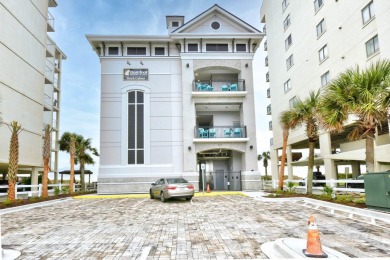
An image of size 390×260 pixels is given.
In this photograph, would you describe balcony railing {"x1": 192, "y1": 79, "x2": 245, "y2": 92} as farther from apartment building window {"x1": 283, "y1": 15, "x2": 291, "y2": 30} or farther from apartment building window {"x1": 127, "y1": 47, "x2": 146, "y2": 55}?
apartment building window {"x1": 283, "y1": 15, "x2": 291, "y2": 30}

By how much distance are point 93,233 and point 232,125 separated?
2197 cm

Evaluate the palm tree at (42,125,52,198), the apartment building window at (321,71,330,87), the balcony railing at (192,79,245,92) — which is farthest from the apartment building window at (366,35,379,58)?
the palm tree at (42,125,52,198)

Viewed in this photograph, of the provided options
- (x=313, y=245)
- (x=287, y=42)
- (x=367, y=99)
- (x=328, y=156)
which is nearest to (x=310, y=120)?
(x=367, y=99)

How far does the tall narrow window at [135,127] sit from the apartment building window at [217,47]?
24.7ft

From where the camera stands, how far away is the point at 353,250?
6.46m

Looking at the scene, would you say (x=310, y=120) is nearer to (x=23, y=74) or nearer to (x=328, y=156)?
(x=328, y=156)

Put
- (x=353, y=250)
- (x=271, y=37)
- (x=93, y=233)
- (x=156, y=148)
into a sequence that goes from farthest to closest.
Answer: (x=271, y=37)
(x=156, y=148)
(x=93, y=233)
(x=353, y=250)

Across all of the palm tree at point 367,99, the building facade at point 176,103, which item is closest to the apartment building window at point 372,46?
the palm tree at point 367,99

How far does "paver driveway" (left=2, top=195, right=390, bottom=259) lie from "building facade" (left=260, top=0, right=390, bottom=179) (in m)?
15.3

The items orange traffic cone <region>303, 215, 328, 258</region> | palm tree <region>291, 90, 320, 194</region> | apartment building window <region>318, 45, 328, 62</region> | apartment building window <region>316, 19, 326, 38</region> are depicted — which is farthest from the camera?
apartment building window <region>316, 19, 326, 38</region>

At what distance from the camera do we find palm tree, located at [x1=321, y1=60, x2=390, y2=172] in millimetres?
13320

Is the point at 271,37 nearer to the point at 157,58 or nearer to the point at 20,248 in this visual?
the point at 157,58

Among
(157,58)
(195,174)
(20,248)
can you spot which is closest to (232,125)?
(195,174)

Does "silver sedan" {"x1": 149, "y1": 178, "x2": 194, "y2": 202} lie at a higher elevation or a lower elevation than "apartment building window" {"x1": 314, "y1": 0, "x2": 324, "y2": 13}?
lower
